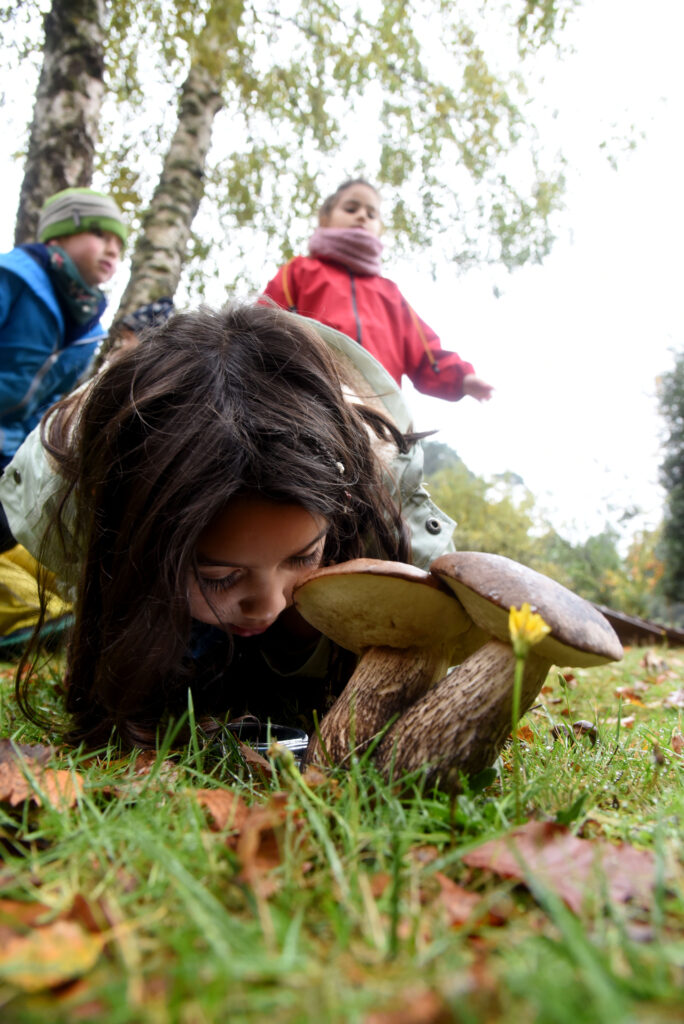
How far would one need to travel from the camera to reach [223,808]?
1140mm

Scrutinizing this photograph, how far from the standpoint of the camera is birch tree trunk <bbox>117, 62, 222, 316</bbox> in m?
5.53

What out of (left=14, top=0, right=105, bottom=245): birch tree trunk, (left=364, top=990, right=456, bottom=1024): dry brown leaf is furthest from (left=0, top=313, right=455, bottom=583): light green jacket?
(left=14, top=0, right=105, bottom=245): birch tree trunk

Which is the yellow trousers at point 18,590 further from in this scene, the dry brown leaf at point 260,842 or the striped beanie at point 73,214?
the dry brown leaf at point 260,842

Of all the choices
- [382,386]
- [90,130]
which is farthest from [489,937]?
[90,130]

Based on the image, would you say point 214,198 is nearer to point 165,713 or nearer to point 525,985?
point 165,713

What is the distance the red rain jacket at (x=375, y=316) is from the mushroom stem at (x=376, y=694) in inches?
113

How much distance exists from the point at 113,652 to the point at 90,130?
15.4ft

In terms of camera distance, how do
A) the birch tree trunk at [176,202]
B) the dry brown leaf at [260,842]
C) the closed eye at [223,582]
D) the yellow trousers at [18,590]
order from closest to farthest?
the dry brown leaf at [260,842], the closed eye at [223,582], the yellow trousers at [18,590], the birch tree trunk at [176,202]

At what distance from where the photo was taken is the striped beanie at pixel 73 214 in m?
4.20

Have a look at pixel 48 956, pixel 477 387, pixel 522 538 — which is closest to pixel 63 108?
pixel 477 387

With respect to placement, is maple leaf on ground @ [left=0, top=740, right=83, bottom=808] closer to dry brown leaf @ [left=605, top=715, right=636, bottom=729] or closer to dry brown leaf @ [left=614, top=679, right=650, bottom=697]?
dry brown leaf @ [left=605, top=715, right=636, bottom=729]

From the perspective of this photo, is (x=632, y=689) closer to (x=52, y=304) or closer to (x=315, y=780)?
(x=315, y=780)

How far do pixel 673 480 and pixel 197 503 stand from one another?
18446mm

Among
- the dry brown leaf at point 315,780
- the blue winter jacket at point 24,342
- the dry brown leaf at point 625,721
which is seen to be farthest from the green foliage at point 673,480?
the dry brown leaf at point 315,780
